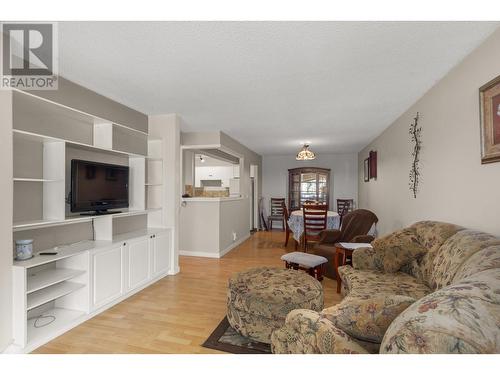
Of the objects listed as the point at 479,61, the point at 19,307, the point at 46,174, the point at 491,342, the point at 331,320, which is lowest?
the point at 19,307

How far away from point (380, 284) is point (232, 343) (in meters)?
1.26

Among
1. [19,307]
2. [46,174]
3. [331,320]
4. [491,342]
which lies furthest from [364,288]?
[46,174]

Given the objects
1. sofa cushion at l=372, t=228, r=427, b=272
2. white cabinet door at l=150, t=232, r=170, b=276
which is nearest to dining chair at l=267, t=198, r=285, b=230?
white cabinet door at l=150, t=232, r=170, b=276

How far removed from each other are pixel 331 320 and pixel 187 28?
72.3 inches

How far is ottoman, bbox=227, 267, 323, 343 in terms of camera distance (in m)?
1.85

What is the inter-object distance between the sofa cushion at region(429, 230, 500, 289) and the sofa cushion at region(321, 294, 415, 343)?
94 centimetres

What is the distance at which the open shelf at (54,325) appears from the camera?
1.92 m

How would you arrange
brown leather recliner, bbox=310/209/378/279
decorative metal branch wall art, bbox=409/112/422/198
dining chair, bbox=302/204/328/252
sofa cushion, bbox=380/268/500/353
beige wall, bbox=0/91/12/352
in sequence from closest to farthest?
1. sofa cushion, bbox=380/268/500/353
2. beige wall, bbox=0/91/12/352
3. decorative metal branch wall art, bbox=409/112/422/198
4. brown leather recliner, bbox=310/209/378/279
5. dining chair, bbox=302/204/328/252

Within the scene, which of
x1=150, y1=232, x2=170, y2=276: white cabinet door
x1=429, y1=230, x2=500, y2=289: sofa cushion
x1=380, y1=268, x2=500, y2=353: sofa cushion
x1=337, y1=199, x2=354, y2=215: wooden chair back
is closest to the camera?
x1=380, y1=268, x2=500, y2=353: sofa cushion

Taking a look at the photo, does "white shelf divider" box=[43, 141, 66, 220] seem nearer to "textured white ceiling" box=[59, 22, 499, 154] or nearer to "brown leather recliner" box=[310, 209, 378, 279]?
"textured white ceiling" box=[59, 22, 499, 154]

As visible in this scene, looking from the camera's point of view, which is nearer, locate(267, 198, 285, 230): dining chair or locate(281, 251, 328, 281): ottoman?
locate(281, 251, 328, 281): ottoman

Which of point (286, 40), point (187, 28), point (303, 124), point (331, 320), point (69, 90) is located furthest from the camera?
point (303, 124)

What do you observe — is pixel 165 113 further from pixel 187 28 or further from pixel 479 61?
pixel 479 61

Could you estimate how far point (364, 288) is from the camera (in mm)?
1970
